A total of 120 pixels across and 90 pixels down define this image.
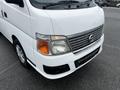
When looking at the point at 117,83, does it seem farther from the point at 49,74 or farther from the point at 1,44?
the point at 1,44

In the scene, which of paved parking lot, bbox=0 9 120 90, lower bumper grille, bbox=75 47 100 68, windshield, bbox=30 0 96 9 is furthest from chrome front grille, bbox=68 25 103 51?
paved parking lot, bbox=0 9 120 90

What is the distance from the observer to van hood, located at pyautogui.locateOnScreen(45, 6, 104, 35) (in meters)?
2.36

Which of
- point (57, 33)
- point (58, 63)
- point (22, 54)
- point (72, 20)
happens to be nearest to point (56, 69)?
point (58, 63)

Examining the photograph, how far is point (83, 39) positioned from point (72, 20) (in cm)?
39

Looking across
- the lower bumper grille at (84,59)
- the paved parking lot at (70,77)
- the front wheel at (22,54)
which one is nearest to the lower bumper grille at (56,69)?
the lower bumper grille at (84,59)

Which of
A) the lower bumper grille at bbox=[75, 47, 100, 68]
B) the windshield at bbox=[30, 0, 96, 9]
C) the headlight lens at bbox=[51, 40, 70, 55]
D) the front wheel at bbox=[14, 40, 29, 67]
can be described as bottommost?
the front wheel at bbox=[14, 40, 29, 67]

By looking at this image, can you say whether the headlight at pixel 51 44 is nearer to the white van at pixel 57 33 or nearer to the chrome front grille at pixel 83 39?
the white van at pixel 57 33

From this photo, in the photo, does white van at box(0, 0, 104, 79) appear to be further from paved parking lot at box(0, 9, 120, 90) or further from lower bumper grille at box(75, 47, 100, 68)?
paved parking lot at box(0, 9, 120, 90)

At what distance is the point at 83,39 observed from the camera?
8.72ft

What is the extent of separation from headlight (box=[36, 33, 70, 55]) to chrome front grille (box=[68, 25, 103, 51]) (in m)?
0.11

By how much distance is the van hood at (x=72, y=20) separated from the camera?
7.75 feet

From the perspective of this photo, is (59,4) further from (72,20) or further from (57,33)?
(57,33)

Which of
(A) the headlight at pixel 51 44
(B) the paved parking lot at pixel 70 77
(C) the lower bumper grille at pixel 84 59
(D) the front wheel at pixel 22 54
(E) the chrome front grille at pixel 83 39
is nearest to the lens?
(A) the headlight at pixel 51 44

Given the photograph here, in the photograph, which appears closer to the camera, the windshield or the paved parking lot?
the windshield
